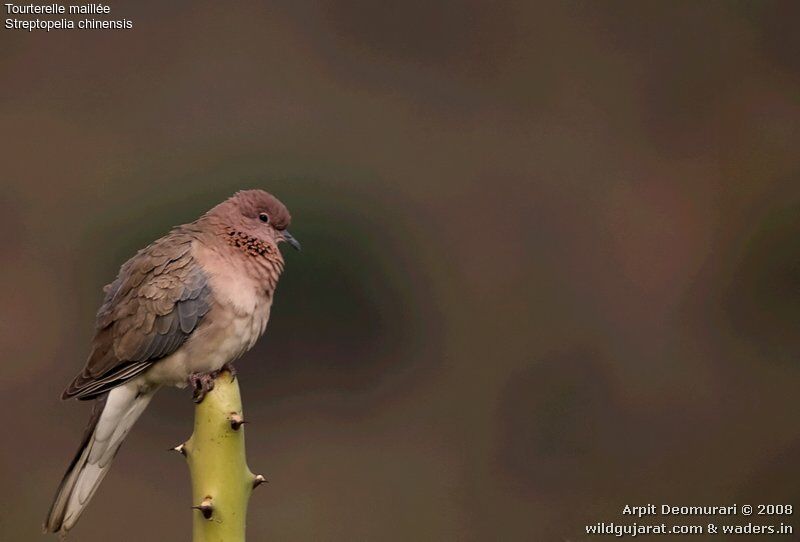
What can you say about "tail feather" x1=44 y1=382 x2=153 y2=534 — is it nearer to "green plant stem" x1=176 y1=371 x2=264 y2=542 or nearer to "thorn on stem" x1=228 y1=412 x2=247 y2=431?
"green plant stem" x1=176 y1=371 x2=264 y2=542

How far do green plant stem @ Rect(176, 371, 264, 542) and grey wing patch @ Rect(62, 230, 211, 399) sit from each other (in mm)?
942

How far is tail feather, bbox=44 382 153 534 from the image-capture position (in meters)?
4.22

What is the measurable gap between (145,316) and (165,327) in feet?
→ 0.25

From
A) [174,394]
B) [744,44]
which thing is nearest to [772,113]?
[744,44]

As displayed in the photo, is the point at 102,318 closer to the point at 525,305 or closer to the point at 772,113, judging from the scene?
the point at 525,305

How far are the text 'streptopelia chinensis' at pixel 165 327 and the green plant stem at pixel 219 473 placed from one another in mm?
729

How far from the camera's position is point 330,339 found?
10281mm

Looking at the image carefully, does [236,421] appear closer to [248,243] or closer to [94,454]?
[94,454]

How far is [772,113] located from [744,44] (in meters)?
0.70

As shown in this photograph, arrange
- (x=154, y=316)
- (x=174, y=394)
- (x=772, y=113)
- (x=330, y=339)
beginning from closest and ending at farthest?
(x=154, y=316) < (x=174, y=394) < (x=330, y=339) < (x=772, y=113)

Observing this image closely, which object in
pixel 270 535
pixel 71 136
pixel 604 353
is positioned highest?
pixel 71 136

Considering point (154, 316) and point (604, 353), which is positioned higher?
point (154, 316)

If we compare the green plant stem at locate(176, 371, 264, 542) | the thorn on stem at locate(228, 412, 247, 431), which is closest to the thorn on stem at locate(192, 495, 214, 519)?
the green plant stem at locate(176, 371, 264, 542)

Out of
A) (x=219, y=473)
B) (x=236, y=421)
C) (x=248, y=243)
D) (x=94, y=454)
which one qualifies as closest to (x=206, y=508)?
(x=219, y=473)
